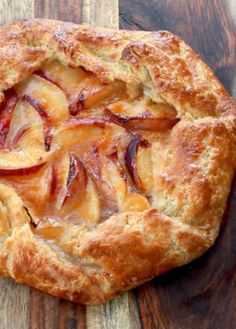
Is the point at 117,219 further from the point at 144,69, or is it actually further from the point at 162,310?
the point at 144,69

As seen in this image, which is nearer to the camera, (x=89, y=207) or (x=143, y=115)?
(x=89, y=207)

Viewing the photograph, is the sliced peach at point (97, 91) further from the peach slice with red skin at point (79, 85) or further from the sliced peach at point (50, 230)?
the sliced peach at point (50, 230)

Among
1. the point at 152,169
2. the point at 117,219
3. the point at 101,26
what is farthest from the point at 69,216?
the point at 101,26

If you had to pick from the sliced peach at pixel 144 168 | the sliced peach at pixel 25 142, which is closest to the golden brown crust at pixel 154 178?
the sliced peach at pixel 144 168

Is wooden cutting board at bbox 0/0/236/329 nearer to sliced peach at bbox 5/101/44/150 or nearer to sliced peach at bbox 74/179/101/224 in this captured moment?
sliced peach at bbox 74/179/101/224

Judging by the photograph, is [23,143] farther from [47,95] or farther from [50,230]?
[50,230]

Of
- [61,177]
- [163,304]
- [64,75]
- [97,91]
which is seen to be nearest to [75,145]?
[61,177]

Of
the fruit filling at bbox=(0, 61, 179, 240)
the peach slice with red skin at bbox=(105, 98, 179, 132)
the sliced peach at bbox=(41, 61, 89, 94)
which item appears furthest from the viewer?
the sliced peach at bbox=(41, 61, 89, 94)

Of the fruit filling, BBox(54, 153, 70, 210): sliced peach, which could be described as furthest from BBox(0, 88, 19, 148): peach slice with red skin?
BBox(54, 153, 70, 210): sliced peach
